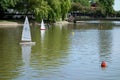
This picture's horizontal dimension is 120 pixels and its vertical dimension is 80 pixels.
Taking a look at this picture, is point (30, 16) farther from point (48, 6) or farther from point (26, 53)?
point (26, 53)

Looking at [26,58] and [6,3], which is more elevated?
[6,3]

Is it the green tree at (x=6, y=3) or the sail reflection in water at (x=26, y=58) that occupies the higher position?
the green tree at (x=6, y=3)

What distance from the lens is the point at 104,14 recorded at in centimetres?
17838

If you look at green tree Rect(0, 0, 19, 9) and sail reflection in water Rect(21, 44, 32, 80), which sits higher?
green tree Rect(0, 0, 19, 9)

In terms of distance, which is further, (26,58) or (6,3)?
(6,3)

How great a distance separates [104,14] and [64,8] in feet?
276

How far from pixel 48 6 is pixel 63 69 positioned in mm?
69554

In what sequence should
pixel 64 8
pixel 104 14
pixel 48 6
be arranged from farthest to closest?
pixel 104 14, pixel 64 8, pixel 48 6

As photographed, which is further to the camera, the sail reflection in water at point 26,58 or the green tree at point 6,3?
the green tree at point 6,3

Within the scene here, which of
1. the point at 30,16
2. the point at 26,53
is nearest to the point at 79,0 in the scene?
the point at 30,16

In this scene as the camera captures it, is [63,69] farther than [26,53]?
No

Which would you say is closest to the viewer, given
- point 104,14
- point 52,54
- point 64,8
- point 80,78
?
point 80,78

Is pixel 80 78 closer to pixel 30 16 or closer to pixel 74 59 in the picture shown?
pixel 74 59

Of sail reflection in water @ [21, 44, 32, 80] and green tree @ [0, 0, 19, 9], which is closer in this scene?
sail reflection in water @ [21, 44, 32, 80]
